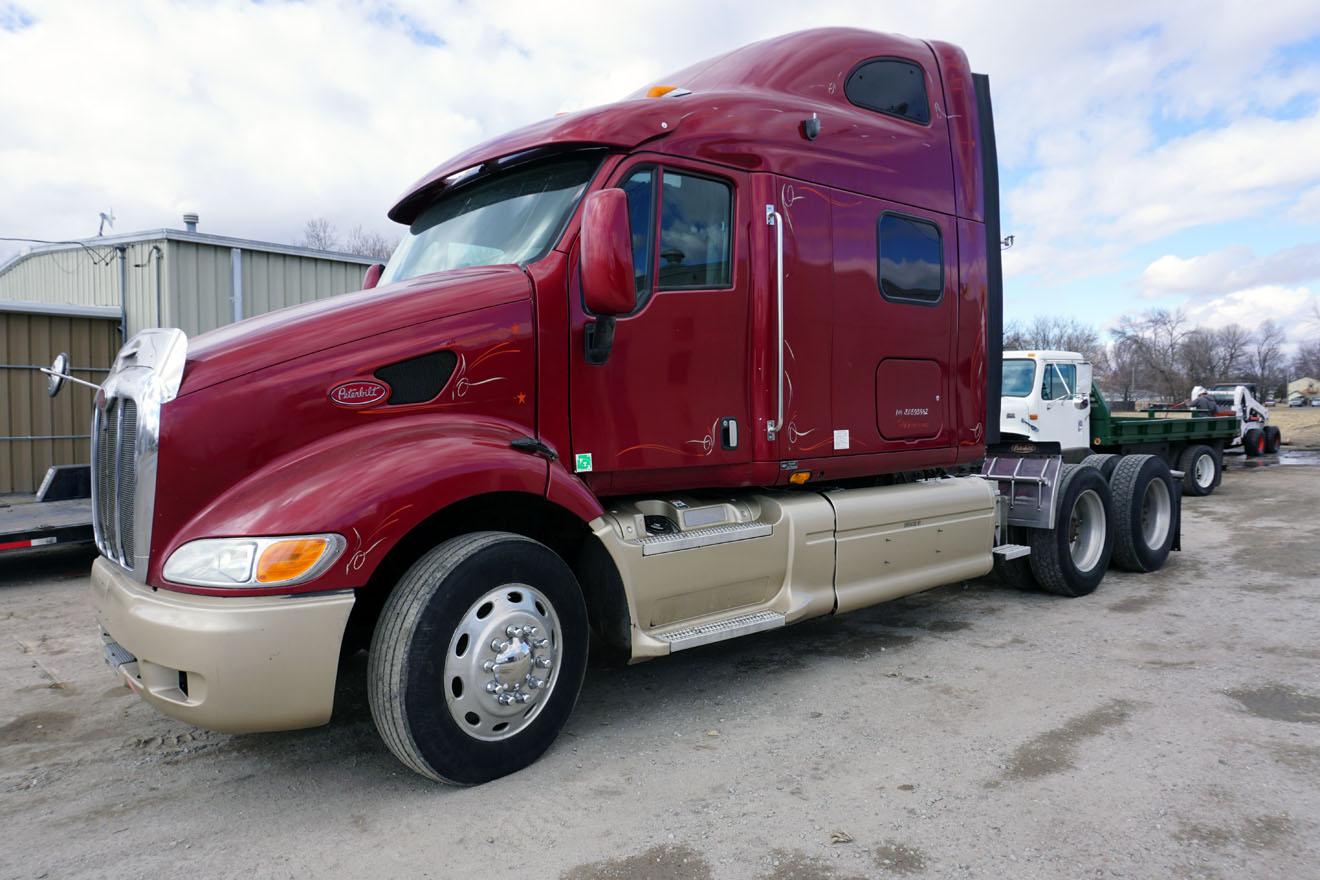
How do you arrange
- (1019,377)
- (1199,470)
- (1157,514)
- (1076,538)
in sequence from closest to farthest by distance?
1. (1076,538)
2. (1157,514)
3. (1019,377)
4. (1199,470)

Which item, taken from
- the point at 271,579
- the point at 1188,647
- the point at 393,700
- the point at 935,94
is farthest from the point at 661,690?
the point at 935,94

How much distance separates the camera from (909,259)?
555 centimetres

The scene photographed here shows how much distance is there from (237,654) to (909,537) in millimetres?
3833

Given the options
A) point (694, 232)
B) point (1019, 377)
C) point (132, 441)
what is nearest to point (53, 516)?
point (132, 441)

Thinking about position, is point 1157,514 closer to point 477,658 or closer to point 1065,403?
point 1065,403

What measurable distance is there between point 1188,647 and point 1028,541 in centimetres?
156

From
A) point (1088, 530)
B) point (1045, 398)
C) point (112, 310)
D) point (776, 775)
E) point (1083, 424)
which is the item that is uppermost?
point (112, 310)

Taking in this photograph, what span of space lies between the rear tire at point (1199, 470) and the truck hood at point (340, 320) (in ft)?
49.4

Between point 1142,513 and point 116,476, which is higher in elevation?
point 116,476

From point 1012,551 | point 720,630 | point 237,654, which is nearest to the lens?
point 237,654

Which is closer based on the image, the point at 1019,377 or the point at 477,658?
the point at 477,658

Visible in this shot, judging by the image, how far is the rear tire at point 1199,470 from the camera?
15.6 m

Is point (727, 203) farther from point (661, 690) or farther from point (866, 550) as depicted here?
point (661, 690)

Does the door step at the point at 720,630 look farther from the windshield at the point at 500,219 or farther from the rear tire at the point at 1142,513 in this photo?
the rear tire at the point at 1142,513
